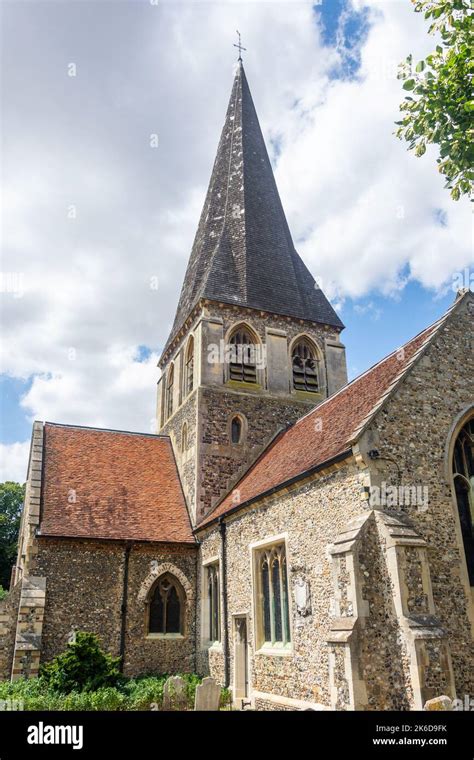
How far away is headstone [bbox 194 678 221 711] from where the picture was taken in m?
10.3

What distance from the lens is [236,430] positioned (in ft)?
62.3

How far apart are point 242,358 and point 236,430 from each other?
2.59 meters

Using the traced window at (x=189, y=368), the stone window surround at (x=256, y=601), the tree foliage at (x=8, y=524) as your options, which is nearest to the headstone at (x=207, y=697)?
the stone window surround at (x=256, y=601)

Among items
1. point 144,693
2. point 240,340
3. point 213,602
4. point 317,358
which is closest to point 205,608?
point 213,602

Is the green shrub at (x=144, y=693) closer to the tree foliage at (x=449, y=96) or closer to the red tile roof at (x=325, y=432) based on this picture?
the red tile roof at (x=325, y=432)

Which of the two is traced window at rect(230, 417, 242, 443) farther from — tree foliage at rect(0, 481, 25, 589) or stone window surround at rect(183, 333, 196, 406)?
tree foliage at rect(0, 481, 25, 589)

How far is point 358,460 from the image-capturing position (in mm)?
9859

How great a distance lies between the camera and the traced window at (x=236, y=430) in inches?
739

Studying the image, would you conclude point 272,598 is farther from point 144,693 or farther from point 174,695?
point 144,693

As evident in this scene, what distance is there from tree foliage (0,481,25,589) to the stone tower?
20.4 meters
